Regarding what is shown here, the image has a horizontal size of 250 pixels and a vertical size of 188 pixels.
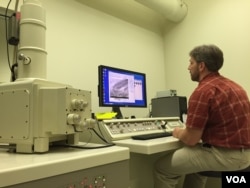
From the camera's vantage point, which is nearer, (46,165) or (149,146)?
(46,165)

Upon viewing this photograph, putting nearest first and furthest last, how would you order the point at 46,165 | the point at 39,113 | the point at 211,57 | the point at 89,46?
the point at 46,165, the point at 39,113, the point at 211,57, the point at 89,46

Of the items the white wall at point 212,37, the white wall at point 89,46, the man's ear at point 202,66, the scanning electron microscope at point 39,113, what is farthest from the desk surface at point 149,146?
the white wall at point 212,37

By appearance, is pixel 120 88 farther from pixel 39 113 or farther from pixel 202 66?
pixel 39 113

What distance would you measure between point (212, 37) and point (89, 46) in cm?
137

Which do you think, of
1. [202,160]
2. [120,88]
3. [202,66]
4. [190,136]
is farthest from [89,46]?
[202,160]

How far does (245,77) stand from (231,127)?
1217 mm

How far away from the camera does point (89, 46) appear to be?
7.19 feet

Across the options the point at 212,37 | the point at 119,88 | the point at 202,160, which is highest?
the point at 212,37

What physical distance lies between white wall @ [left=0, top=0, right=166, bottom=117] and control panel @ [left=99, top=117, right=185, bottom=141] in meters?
0.59

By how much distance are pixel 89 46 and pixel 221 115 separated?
1342mm

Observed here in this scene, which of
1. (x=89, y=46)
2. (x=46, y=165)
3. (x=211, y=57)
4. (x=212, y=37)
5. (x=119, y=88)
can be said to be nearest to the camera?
(x=46, y=165)

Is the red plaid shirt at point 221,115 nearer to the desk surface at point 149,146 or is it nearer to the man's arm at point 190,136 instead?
the man's arm at point 190,136

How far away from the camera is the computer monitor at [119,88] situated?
179cm

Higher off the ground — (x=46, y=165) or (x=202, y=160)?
(x=46, y=165)
